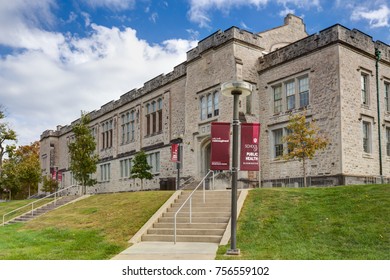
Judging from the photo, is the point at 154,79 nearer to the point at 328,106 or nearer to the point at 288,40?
the point at 288,40

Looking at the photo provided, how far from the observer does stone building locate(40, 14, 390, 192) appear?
2258 cm

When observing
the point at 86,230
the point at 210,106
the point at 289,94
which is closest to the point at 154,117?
the point at 210,106

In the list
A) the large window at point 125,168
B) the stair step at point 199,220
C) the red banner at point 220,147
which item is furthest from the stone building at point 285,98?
the red banner at point 220,147

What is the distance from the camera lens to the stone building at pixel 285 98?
22578mm

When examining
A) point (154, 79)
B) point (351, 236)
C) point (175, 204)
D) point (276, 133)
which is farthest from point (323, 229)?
point (154, 79)

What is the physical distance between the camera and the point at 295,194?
1656cm

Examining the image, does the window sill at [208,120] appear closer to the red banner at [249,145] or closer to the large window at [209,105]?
the large window at [209,105]

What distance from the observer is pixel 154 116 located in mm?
36375

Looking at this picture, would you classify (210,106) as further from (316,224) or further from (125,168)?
(316,224)

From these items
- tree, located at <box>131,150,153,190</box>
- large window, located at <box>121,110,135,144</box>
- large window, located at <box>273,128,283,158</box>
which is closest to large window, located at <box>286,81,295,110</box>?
large window, located at <box>273,128,283,158</box>

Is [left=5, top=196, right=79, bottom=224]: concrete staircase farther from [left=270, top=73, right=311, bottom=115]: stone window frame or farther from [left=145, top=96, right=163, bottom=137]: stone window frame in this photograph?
[left=270, top=73, right=311, bottom=115]: stone window frame

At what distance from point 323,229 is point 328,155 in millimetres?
10655

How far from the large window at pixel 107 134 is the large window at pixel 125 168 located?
12.3ft

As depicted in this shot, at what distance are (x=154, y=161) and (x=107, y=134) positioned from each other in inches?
438
